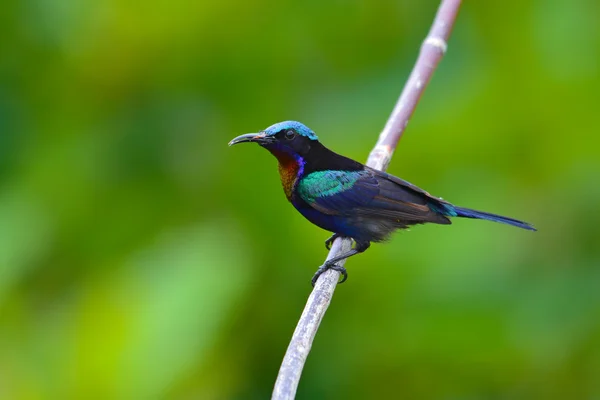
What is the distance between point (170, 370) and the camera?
3.77 m

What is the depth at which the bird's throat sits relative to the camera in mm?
3178

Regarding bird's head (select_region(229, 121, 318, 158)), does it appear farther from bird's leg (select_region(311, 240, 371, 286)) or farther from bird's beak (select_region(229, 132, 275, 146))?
bird's leg (select_region(311, 240, 371, 286))

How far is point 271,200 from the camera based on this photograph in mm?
4473

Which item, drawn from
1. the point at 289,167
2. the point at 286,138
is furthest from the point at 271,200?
the point at 286,138

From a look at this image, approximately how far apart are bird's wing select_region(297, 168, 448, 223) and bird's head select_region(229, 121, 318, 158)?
0.38 feet

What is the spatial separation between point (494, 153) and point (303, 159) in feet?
5.12

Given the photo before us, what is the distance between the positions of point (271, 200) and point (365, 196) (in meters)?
1.29

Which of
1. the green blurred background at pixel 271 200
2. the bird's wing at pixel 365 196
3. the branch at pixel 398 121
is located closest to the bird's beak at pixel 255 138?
the bird's wing at pixel 365 196

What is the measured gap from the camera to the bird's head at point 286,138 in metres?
3.09

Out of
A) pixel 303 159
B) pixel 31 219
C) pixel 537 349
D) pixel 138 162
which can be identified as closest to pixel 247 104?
pixel 138 162

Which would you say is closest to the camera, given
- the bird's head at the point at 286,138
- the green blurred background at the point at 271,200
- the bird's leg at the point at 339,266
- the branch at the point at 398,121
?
the branch at the point at 398,121

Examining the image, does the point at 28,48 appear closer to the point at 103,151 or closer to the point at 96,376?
the point at 103,151

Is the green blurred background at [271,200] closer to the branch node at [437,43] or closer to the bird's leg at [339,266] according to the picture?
the bird's leg at [339,266]

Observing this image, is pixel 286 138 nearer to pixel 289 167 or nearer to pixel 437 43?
pixel 289 167
